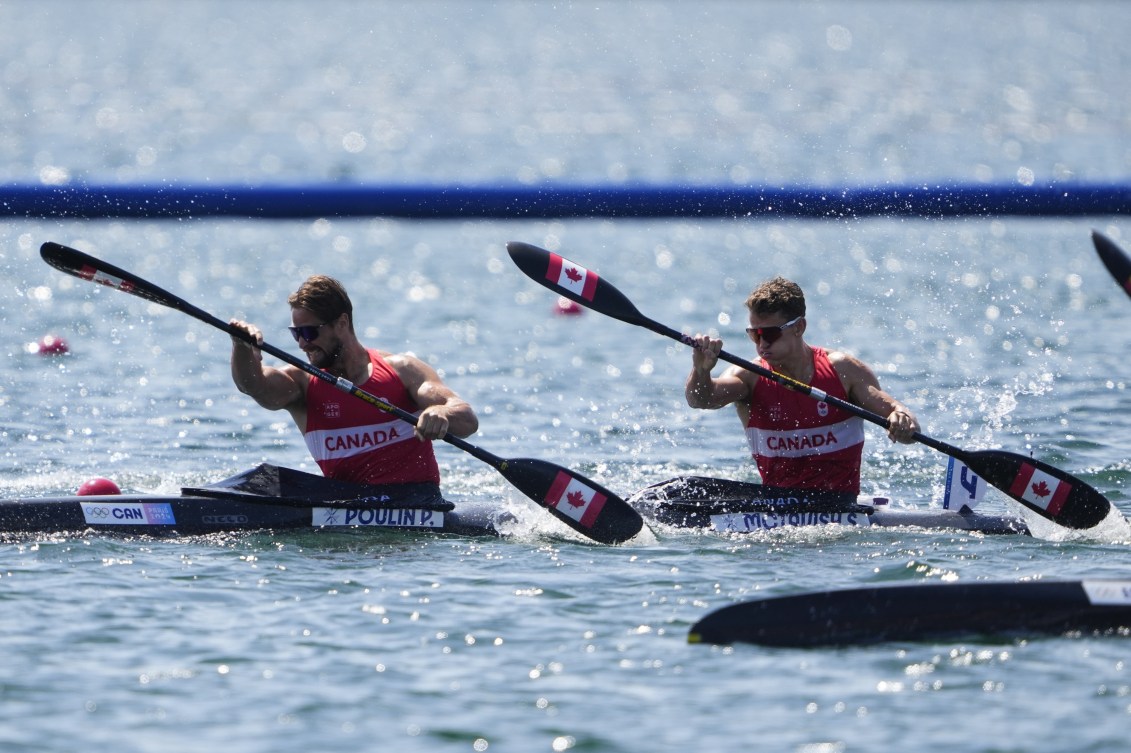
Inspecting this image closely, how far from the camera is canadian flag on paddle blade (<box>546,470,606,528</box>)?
29.9 feet

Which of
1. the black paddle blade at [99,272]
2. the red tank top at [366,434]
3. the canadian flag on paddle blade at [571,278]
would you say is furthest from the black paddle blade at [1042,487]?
the black paddle blade at [99,272]

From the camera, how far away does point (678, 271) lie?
77.2 ft

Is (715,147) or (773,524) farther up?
(715,147)

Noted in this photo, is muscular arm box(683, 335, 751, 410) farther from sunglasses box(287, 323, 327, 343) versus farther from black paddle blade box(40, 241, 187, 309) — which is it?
black paddle blade box(40, 241, 187, 309)

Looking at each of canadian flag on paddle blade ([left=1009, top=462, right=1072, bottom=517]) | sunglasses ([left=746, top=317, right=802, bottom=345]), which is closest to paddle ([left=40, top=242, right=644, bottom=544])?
sunglasses ([left=746, top=317, right=802, bottom=345])

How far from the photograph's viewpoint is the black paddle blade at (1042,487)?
30.6 feet

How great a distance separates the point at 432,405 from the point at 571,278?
1.07 metres

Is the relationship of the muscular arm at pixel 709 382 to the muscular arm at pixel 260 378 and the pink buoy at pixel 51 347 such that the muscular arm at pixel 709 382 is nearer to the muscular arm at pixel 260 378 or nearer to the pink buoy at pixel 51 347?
the muscular arm at pixel 260 378

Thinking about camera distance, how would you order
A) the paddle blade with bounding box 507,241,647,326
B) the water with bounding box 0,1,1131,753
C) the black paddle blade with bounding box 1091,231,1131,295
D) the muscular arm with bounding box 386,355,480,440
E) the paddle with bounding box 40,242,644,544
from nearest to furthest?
the water with bounding box 0,1,1131,753, the black paddle blade with bounding box 1091,231,1131,295, the muscular arm with bounding box 386,355,480,440, the paddle with bounding box 40,242,644,544, the paddle blade with bounding box 507,241,647,326

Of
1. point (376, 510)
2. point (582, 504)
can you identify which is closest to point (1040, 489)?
point (582, 504)

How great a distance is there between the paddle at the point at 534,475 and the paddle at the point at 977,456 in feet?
2.97

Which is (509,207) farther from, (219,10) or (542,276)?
(219,10)

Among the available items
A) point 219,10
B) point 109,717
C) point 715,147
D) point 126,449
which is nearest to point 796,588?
point 109,717

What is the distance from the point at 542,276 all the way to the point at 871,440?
4.12 meters
